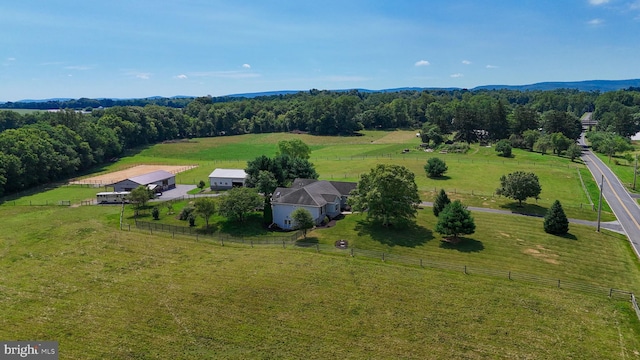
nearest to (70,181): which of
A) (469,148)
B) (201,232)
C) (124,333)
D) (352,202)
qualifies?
(201,232)

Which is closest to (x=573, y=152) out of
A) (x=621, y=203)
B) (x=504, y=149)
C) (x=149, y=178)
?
(x=504, y=149)

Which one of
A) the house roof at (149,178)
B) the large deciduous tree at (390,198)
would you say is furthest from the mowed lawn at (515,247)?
the house roof at (149,178)

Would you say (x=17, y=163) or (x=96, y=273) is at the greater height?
(x=17, y=163)

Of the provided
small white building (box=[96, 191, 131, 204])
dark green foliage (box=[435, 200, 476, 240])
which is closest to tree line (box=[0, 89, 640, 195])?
small white building (box=[96, 191, 131, 204])

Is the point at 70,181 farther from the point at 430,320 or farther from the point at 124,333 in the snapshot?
the point at 430,320

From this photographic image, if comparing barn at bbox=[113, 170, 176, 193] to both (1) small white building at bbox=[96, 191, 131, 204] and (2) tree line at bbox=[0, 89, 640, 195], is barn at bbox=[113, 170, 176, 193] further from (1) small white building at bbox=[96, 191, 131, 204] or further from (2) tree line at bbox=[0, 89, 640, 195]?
(2) tree line at bbox=[0, 89, 640, 195]

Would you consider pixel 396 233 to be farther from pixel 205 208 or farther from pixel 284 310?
pixel 205 208
